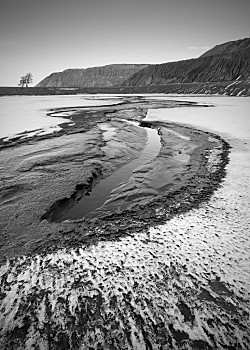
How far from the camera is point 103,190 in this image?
11.7 feet

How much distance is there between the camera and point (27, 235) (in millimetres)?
2350

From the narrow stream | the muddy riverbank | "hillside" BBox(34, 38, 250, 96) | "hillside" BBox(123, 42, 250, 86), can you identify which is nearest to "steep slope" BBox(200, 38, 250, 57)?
"hillside" BBox(34, 38, 250, 96)

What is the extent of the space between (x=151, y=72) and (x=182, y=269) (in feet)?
332

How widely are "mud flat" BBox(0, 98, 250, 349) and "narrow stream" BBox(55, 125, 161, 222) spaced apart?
203mm

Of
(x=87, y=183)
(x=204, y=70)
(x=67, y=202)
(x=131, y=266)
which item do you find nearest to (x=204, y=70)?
(x=204, y=70)

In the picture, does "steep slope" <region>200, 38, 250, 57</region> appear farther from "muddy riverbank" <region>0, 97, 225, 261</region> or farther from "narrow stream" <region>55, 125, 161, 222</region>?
"narrow stream" <region>55, 125, 161, 222</region>

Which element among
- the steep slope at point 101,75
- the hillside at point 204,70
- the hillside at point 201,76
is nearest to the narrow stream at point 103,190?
the hillside at point 201,76

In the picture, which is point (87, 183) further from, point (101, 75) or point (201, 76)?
→ point (101, 75)

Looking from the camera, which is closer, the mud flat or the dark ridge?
the mud flat

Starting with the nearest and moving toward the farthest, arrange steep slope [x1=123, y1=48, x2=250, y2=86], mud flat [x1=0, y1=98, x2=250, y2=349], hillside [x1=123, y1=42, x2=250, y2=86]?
mud flat [x1=0, y1=98, x2=250, y2=349], hillside [x1=123, y1=42, x2=250, y2=86], steep slope [x1=123, y1=48, x2=250, y2=86]

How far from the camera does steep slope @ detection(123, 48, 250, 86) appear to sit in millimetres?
Result: 64625

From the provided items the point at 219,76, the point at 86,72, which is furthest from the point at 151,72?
the point at 86,72

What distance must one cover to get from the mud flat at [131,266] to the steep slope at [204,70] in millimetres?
67736

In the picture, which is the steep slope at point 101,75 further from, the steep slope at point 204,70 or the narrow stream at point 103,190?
the narrow stream at point 103,190
